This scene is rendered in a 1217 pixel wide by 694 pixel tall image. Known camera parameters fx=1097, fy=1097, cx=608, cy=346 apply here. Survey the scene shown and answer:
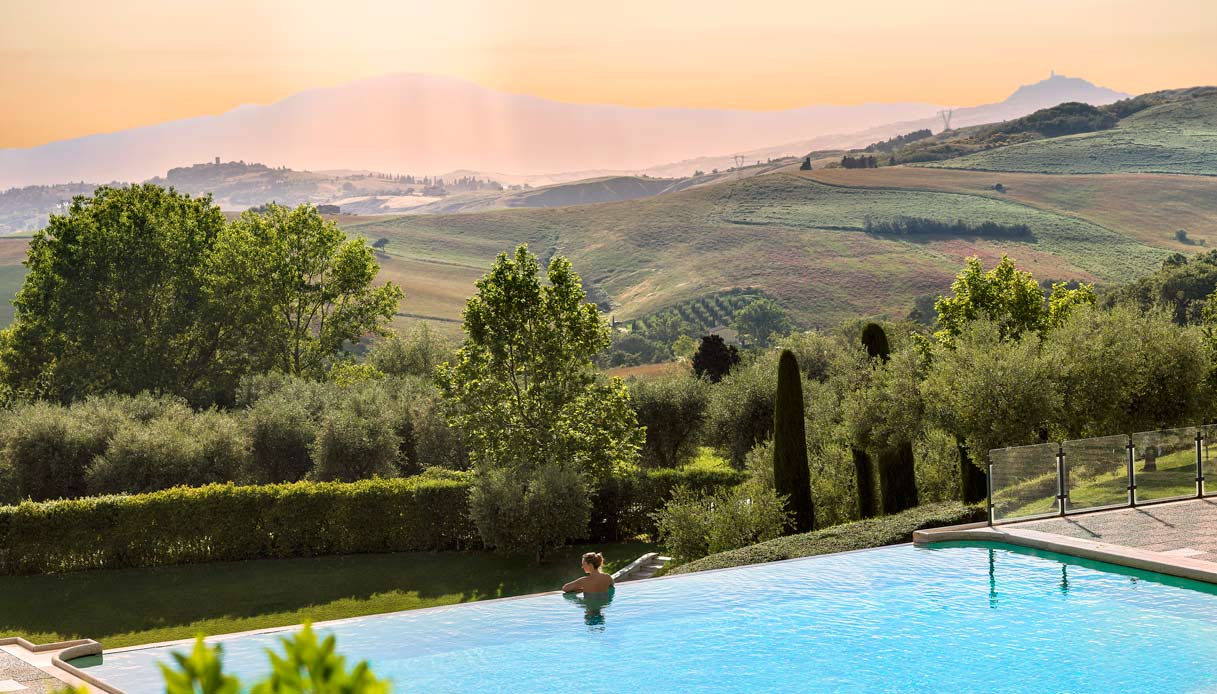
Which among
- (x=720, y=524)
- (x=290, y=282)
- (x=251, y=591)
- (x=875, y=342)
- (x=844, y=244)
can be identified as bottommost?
(x=844, y=244)

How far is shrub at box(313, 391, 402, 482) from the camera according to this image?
3741cm

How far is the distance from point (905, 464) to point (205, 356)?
4265 cm

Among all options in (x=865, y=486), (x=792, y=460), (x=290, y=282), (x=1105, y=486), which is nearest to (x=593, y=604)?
(x=792, y=460)

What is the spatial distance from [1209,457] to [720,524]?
11.1m

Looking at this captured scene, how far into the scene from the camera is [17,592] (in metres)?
28.1

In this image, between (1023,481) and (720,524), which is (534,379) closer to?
(720,524)

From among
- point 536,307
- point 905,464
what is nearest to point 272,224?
point 536,307

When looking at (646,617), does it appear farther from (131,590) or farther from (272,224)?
(272,224)

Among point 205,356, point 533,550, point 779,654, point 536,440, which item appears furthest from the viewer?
point 205,356

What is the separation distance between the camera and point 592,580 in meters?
20.7

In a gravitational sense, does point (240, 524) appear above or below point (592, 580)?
below

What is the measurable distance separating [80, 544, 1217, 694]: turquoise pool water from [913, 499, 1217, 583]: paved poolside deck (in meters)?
0.28

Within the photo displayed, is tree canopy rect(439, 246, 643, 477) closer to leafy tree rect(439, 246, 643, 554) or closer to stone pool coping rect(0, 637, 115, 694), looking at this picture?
A: leafy tree rect(439, 246, 643, 554)

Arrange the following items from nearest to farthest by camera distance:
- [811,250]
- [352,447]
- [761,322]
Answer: [352,447]
[761,322]
[811,250]
